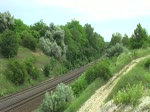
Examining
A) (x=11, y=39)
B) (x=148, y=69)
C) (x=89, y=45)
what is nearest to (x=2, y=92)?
(x=11, y=39)

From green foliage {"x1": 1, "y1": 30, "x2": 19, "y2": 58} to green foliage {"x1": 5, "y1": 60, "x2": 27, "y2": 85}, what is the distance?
6.20 meters

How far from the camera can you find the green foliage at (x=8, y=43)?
2195 inches

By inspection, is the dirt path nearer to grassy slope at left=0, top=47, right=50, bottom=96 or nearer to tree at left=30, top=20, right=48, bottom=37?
grassy slope at left=0, top=47, right=50, bottom=96

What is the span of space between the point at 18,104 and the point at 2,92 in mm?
11205

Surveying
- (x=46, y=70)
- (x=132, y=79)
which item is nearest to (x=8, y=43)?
(x=46, y=70)

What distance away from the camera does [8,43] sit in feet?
185

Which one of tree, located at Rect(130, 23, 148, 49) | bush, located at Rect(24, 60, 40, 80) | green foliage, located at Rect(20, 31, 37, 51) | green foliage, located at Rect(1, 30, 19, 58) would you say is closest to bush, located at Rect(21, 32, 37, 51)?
green foliage, located at Rect(20, 31, 37, 51)

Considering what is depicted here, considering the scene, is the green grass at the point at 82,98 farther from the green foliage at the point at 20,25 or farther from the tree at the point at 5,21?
the green foliage at the point at 20,25

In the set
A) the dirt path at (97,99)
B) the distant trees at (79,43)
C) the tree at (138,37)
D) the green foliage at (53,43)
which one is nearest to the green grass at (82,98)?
the dirt path at (97,99)

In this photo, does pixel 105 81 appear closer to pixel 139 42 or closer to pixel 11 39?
pixel 139 42

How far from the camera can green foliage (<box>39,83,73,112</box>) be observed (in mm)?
21047

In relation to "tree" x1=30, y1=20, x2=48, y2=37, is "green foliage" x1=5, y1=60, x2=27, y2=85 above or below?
below

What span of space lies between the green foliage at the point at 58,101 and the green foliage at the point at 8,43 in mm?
34472

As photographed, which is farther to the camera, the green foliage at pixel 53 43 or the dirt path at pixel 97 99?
the green foliage at pixel 53 43
